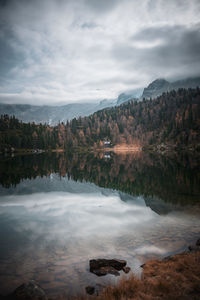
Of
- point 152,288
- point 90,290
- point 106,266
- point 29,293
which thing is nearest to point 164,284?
point 152,288

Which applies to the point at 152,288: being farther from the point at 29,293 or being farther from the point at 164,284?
the point at 29,293

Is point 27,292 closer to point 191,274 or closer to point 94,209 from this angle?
point 191,274

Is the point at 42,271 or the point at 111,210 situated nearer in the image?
the point at 42,271

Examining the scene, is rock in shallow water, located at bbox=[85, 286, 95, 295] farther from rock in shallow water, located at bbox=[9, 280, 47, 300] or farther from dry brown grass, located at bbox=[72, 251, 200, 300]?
rock in shallow water, located at bbox=[9, 280, 47, 300]

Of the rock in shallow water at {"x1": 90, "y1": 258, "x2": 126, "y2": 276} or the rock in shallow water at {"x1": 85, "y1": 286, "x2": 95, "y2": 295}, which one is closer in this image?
the rock in shallow water at {"x1": 85, "y1": 286, "x2": 95, "y2": 295}

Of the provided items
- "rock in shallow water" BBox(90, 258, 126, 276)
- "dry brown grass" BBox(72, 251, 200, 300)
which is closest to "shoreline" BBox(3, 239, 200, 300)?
"dry brown grass" BBox(72, 251, 200, 300)

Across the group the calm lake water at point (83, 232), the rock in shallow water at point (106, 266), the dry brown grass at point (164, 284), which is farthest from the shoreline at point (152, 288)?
the rock in shallow water at point (106, 266)

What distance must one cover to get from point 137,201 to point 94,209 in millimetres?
6687

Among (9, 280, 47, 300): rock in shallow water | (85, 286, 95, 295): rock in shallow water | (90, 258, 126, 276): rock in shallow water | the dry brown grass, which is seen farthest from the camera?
(90, 258, 126, 276): rock in shallow water

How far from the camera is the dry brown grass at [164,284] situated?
912cm

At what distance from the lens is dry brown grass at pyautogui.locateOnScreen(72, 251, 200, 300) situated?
9.12 metres

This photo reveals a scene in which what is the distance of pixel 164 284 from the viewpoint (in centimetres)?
995

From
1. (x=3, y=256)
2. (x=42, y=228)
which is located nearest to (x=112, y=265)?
(x=3, y=256)

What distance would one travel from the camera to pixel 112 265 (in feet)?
43.0
